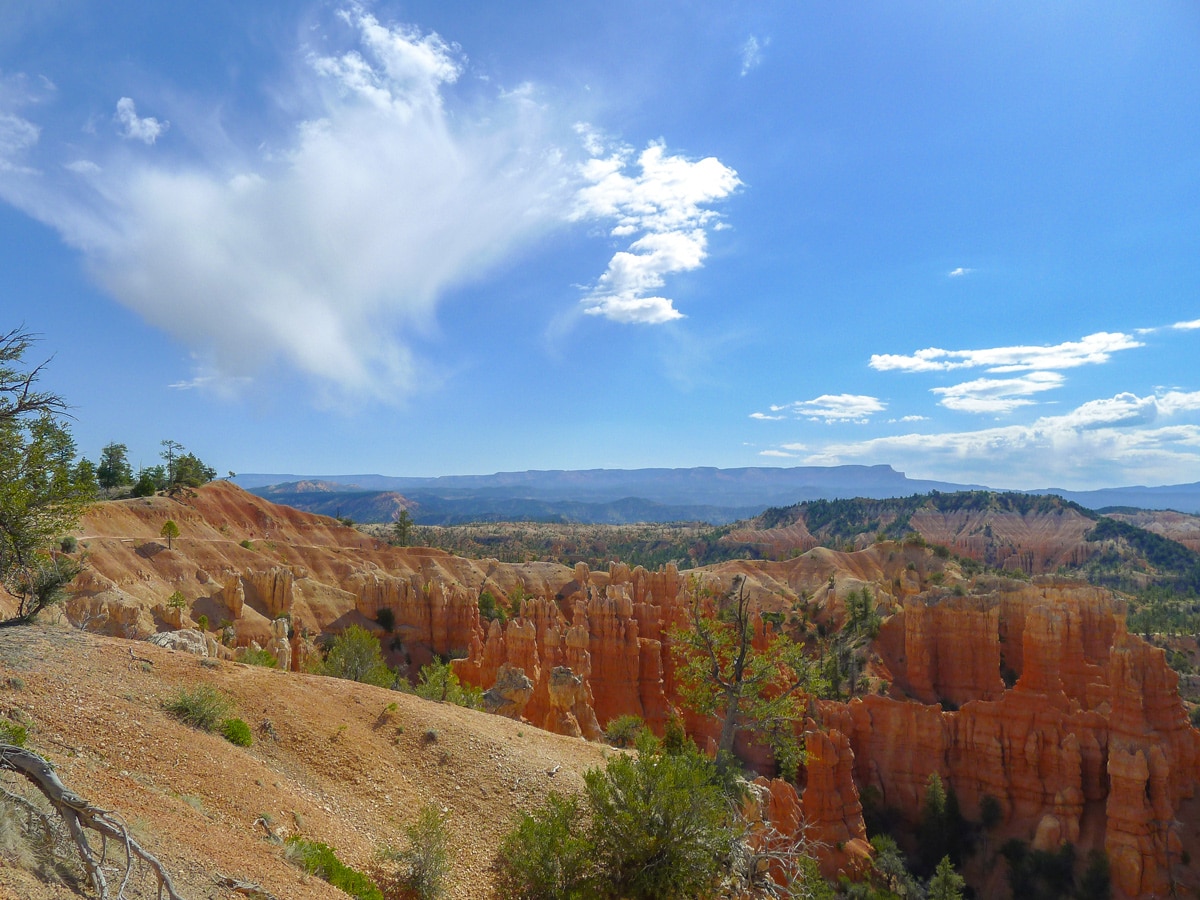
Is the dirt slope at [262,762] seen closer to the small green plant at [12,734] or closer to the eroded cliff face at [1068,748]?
the small green plant at [12,734]

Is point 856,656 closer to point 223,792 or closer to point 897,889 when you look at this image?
point 897,889

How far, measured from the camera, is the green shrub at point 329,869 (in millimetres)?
8867

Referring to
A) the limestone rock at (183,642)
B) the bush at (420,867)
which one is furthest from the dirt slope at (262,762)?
the limestone rock at (183,642)

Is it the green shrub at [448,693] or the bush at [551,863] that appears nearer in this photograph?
the bush at [551,863]

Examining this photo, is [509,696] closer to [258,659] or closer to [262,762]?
[258,659]

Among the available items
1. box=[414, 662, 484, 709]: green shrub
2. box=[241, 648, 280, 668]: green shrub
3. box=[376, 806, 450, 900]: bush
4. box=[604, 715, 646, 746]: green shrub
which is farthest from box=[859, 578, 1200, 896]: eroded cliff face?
box=[376, 806, 450, 900]: bush

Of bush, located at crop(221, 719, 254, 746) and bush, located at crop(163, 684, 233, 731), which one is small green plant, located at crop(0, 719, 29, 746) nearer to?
bush, located at crop(163, 684, 233, 731)

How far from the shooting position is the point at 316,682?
53.3 feet

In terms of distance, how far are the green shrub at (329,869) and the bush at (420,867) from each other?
455 millimetres

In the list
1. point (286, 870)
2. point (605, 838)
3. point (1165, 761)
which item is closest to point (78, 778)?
point (286, 870)

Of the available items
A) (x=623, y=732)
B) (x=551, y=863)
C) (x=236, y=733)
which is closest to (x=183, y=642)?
(x=236, y=733)

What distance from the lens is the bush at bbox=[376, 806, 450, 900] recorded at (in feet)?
32.0

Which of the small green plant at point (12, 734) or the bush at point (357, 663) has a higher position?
the small green plant at point (12, 734)

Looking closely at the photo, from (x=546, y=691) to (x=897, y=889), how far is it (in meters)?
16.7
